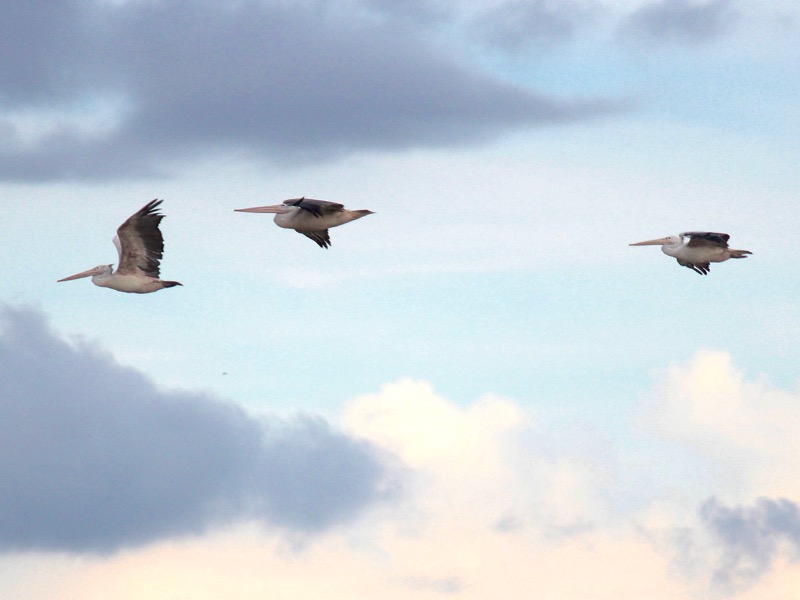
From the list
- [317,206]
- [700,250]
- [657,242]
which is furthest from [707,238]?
[317,206]

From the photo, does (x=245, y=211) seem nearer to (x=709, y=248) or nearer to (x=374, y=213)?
(x=374, y=213)

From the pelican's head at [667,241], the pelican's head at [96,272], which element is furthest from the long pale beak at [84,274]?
the pelican's head at [667,241]

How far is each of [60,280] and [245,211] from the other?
235 inches

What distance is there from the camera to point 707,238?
53438 millimetres

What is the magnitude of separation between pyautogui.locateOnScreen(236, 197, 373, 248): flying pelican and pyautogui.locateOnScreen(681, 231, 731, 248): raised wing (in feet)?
30.9

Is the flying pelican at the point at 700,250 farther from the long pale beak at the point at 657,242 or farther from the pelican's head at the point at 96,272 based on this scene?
the pelican's head at the point at 96,272

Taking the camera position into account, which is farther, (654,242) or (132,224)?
(654,242)

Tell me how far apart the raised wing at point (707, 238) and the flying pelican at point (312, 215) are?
9422 mm

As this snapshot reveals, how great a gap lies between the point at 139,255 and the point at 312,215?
5.47 m

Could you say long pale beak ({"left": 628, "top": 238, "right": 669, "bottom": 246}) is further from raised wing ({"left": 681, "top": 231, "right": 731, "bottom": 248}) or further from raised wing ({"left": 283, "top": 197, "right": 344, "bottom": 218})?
raised wing ({"left": 283, "top": 197, "right": 344, "bottom": 218})

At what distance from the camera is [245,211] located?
187 ft

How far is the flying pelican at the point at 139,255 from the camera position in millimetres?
50406

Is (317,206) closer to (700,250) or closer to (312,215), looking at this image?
(312,215)

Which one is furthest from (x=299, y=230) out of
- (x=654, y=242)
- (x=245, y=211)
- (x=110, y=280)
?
(x=654, y=242)
